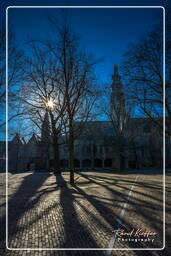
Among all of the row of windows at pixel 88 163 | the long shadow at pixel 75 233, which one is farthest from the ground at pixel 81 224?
the row of windows at pixel 88 163

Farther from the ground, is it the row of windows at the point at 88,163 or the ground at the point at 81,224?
the ground at the point at 81,224

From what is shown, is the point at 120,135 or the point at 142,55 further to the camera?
the point at 120,135

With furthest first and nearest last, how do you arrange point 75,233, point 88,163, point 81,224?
1. point 88,163
2. point 81,224
3. point 75,233

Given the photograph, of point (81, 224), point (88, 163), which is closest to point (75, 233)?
point (81, 224)

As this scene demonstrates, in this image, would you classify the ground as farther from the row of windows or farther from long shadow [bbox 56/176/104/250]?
the row of windows

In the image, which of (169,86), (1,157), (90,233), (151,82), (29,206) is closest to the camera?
(90,233)

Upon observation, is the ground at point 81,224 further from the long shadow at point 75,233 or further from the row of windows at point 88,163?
the row of windows at point 88,163

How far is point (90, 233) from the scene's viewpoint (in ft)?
14.3

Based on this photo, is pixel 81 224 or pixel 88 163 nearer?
pixel 81 224

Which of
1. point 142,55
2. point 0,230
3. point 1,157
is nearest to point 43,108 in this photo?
point 142,55

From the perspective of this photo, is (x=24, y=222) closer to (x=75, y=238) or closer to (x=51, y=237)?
(x=51, y=237)

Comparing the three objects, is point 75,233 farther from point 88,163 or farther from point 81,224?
point 88,163

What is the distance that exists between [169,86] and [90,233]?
12.1m

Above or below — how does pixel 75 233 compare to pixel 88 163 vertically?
above
